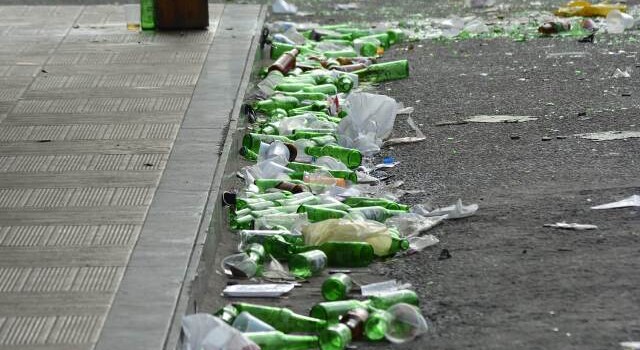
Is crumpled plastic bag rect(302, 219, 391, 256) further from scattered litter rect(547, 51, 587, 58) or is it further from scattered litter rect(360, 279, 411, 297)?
scattered litter rect(547, 51, 587, 58)

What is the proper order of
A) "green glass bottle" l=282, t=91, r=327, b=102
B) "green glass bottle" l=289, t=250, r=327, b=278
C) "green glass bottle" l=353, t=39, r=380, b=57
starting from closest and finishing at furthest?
"green glass bottle" l=289, t=250, r=327, b=278 < "green glass bottle" l=282, t=91, r=327, b=102 < "green glass bottle" l=353, t=39, r=380, b=57

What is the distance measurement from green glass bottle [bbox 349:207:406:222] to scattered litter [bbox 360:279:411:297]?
86 cm

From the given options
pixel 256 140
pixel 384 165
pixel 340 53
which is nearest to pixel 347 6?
pixel 340 53

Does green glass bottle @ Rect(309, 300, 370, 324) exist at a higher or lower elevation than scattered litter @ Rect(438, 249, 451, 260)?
higher

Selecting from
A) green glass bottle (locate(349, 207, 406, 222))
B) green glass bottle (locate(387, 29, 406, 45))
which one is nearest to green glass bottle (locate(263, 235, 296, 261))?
green glass bottle (locate(349, 207, 406, 222))

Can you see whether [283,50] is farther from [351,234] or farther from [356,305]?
[356,305]

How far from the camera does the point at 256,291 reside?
5691 mm

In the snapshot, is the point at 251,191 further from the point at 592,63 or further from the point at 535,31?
the point at 535,31

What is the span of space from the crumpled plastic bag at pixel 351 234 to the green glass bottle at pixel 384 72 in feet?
13.0

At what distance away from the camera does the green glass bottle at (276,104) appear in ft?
29.4

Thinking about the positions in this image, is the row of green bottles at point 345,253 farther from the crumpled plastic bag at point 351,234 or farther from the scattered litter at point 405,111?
the scattered litter at point 405,111

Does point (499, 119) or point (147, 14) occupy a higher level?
point (499, 119)

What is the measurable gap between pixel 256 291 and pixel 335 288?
348mm

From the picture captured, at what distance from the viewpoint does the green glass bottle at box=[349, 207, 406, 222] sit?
21.5 ft
